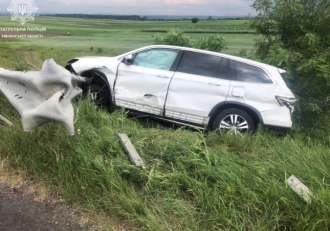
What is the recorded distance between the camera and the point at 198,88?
19.6 ft

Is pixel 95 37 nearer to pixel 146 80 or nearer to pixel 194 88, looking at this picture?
pixel 146 80

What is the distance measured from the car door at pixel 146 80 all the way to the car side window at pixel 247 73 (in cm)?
103

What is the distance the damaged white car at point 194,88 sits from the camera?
584 cm

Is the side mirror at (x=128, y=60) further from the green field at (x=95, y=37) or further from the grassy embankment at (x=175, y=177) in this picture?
the green field at (x=95, y=37)

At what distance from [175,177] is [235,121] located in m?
2.54

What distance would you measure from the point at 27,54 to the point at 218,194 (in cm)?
912

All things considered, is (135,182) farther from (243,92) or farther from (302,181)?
(243,92)

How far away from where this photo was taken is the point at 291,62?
296 inches

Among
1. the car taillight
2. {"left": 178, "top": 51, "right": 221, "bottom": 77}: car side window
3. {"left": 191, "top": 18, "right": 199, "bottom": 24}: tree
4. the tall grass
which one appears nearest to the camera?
the tall grass

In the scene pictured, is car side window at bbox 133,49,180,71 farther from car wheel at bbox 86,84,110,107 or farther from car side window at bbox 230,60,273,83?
car side window at bbox 230,60,273,83

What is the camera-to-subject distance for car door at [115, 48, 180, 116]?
20.1 ft

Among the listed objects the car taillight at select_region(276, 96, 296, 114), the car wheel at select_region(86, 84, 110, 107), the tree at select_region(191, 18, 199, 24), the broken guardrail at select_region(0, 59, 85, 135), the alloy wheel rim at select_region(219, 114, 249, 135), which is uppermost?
the tree at select_region(191, 18, 199, 24)

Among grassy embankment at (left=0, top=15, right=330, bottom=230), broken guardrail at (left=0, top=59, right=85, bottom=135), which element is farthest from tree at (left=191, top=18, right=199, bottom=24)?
broken guardrail at (left=0, top=59, right=85, bottom=135)

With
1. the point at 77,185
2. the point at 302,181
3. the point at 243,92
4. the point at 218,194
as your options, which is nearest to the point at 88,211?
the point at 77,185
